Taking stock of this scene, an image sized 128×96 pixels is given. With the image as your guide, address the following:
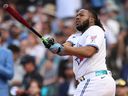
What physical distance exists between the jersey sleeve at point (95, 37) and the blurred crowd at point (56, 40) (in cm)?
273

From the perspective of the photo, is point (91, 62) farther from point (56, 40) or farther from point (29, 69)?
point (56, 40)

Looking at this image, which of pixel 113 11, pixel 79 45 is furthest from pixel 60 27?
pixel 79 45

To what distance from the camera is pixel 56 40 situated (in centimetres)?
1355

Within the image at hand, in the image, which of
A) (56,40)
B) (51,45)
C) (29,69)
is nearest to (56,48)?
(51,45)

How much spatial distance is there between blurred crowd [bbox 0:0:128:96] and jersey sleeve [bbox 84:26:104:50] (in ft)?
8.96

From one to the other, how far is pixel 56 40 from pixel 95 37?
5.69 meters

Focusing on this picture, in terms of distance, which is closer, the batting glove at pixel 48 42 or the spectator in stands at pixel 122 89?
the batting glove at pixel 48 42

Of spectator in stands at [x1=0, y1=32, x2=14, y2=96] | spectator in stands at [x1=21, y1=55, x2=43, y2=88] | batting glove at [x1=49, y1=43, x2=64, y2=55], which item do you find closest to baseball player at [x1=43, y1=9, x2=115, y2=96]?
batting glove at [x1=49, y1=43, x2=64, y2=55]

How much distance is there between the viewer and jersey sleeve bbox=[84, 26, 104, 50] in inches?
307

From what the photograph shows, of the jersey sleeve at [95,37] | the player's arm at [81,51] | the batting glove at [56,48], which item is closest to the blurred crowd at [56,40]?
the jersey sleeve at [95,37]

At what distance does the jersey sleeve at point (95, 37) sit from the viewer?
780 cm

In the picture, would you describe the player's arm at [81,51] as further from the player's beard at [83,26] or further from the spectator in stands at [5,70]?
the spectator in stands at [5,70]

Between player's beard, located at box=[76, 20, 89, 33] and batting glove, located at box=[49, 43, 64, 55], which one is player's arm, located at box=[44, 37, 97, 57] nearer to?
batting glove, located at box=[49, 43, 64, 55]

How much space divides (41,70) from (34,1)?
9.77ft
